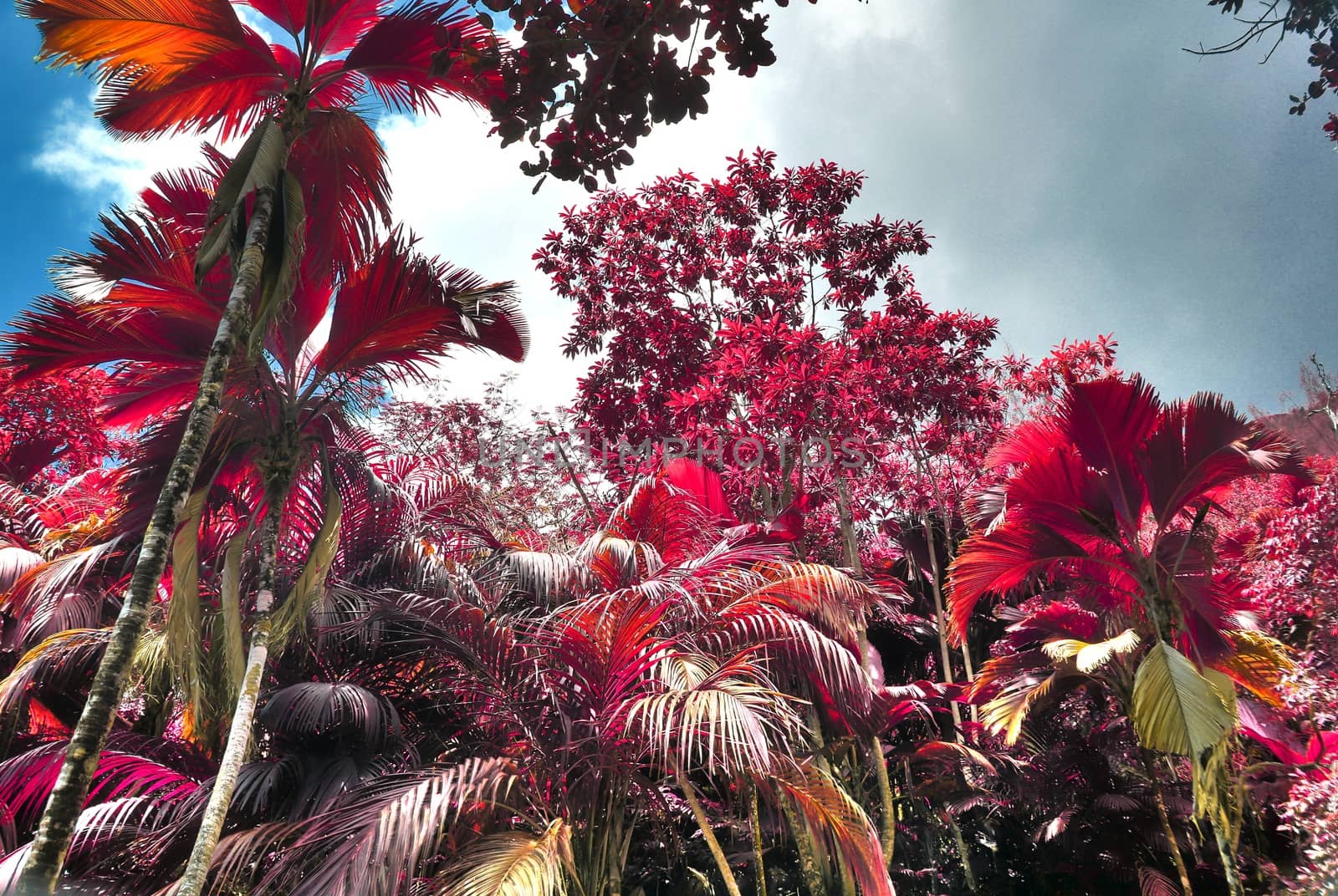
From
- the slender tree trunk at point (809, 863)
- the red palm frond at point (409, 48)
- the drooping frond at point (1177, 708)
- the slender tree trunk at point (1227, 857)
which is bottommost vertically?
the slender tree trunk at point (809, 863)

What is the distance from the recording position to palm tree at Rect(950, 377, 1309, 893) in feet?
17.2

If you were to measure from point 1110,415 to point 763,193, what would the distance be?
4013 millimetres

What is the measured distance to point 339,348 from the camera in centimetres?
481

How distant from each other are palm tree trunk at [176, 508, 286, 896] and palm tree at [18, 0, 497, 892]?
685 mm

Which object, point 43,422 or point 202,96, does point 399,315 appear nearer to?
point 202,96

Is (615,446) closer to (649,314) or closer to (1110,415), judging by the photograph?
(649,314)

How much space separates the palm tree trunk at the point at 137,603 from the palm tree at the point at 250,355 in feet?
1.16

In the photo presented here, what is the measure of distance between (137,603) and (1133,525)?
19.2ft

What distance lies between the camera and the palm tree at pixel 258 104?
3.92 m

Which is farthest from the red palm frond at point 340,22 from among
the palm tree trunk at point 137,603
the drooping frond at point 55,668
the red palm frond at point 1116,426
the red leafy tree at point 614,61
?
the red palm frond at point 1116,426

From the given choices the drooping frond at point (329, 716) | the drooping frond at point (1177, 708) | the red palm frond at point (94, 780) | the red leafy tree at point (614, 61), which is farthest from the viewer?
the drooping frond at point (329, 716)

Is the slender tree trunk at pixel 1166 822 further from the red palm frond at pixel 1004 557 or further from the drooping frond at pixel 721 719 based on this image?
the drooping frond at pixel 721 719

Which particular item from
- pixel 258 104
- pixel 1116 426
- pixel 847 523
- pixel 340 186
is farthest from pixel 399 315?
pixel 1116 426

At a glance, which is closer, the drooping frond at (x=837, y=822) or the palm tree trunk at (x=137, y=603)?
the palm tree trunk at (x=137, y=603)
